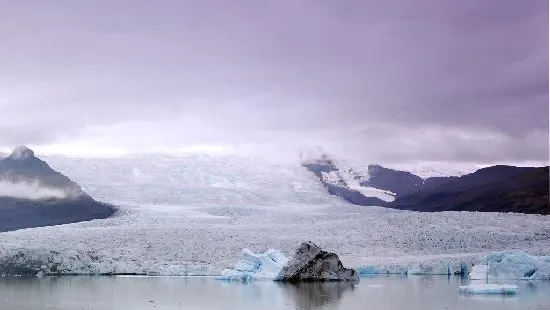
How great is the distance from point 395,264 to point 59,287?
10469mm

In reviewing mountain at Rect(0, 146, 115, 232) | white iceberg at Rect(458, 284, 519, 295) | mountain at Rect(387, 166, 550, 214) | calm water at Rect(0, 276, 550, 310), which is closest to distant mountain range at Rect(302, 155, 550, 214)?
mountain at Rect(387, 166, 550, 214)

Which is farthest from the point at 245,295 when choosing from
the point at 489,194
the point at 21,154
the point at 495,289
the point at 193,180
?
the point at 489,194

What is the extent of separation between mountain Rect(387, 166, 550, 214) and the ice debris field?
15.4 m

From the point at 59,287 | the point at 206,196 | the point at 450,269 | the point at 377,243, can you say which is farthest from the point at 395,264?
the point at 206,196

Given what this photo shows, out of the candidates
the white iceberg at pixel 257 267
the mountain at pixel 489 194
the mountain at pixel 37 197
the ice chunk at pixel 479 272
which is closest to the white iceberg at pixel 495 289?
the ice chunk at pixel 479 272

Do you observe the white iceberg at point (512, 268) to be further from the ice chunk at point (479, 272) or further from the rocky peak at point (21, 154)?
the rocky peak at point (21, 154)

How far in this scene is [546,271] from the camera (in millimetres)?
22547

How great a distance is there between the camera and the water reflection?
16.1m

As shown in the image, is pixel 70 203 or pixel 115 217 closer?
pixel 115 217

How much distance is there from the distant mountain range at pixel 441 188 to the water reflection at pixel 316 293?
28758 mm

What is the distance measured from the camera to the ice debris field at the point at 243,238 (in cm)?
2495

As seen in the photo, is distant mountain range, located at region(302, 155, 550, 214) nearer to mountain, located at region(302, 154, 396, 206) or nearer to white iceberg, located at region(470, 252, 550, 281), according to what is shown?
mountain, located at region(302, 154, 396, 206)

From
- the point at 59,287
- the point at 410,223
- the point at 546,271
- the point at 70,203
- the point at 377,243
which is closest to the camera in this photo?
the point at 59,287

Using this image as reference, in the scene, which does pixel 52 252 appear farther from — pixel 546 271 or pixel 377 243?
pixel 546 271
